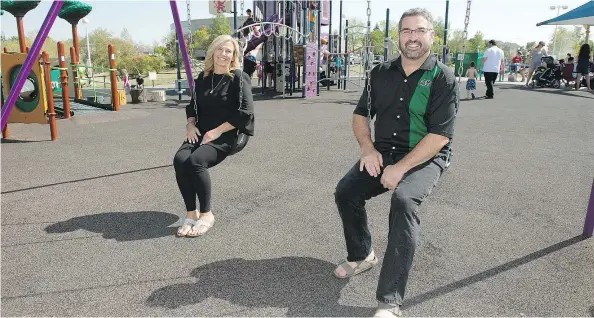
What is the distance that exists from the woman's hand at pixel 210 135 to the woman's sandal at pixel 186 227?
0.63 m

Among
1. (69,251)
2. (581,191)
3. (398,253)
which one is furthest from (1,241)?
(581,191)

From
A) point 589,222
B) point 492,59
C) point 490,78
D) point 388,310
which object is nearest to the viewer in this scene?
point 388,310

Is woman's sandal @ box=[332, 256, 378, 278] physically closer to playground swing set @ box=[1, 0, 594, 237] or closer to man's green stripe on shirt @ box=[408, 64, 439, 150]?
man's green stripe on shirt @ box=[408, 64, 439, 150]

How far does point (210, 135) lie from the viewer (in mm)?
3607

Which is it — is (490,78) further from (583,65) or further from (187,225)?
(187,225)

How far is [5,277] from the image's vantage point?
2793 mm

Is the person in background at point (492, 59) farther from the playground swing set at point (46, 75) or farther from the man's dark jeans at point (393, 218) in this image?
the man's dark jeans at point (393, 218)

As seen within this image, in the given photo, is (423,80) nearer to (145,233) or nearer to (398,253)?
(398,253)

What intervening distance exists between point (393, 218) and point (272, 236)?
51.5 inches

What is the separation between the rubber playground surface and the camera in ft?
8.30

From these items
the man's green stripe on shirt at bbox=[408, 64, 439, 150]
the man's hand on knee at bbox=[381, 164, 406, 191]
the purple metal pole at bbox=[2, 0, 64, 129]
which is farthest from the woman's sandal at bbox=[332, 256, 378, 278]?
the purple metal pole at bbox=[2, 0, 64, 129]

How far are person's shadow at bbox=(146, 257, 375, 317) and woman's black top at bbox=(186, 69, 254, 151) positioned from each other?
1.12 metres

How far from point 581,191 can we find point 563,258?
6.11 feet

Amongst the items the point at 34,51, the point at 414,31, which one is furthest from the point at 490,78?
the point at 34,51
